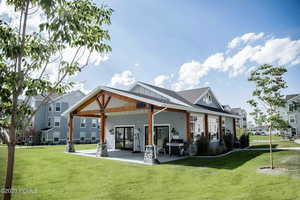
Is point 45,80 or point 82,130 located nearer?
point 45,80

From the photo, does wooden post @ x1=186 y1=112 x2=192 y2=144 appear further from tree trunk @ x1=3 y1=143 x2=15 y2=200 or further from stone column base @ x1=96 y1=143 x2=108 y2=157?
tree trunk @ x1=3 y1=143 x2=15 y2=200

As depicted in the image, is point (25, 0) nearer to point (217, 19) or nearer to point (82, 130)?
point (217, 19)

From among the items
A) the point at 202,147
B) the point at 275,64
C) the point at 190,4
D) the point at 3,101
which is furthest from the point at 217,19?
the point at 3,101

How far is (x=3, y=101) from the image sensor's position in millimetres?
2895

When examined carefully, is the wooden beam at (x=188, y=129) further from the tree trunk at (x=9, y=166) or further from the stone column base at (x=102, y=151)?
the tree trunk at (x=9, y=166)

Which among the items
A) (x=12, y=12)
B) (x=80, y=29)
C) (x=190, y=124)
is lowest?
(x=190, y=124)

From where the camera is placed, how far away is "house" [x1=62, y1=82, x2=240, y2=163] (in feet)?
38.3

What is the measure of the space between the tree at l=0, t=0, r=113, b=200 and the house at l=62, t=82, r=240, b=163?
7331 mm

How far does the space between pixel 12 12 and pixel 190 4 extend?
8.94 metres

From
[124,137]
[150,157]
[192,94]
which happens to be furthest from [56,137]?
[150,157]

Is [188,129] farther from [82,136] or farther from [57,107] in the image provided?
[57,107]

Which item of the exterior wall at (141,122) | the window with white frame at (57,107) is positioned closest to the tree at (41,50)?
the exterior wall at (141,122)

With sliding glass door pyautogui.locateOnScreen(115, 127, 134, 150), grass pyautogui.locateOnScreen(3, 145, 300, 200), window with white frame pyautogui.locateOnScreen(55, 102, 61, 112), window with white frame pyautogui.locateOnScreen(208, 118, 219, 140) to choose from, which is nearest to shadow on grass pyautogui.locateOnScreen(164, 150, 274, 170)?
grass pyautogui.locateOnScreen(3, 145, 300, 200)

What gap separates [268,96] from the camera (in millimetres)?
8969
